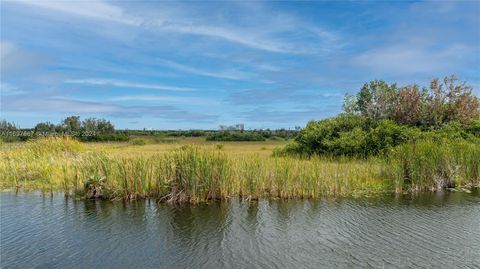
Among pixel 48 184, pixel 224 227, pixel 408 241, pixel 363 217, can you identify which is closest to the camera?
pixel 408 241

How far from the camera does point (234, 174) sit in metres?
12.2

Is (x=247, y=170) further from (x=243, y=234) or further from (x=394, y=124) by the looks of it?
(x=394, y=124)

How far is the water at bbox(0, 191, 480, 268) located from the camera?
7207 millimetres

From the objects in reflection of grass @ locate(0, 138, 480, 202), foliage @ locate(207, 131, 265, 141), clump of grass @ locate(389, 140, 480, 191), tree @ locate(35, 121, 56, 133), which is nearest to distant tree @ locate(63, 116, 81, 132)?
tree @ locate(35, 121, 56, 133)

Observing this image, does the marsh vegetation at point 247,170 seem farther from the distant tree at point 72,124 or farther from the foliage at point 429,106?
the distant tree at point 72,124

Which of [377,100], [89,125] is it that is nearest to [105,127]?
[89,125]

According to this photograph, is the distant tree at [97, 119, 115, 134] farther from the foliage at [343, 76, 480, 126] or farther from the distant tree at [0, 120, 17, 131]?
the foliage at [343, 76, 480, 126]

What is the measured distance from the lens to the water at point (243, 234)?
7.21 meters

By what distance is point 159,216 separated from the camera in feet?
33.2

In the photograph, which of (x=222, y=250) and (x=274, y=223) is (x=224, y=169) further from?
(x=222, y=250)

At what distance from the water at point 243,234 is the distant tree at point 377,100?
43.7ft

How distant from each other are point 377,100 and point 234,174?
16667 mm

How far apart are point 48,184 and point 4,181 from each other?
82.2 inches

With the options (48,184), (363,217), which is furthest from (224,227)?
(48,184)
